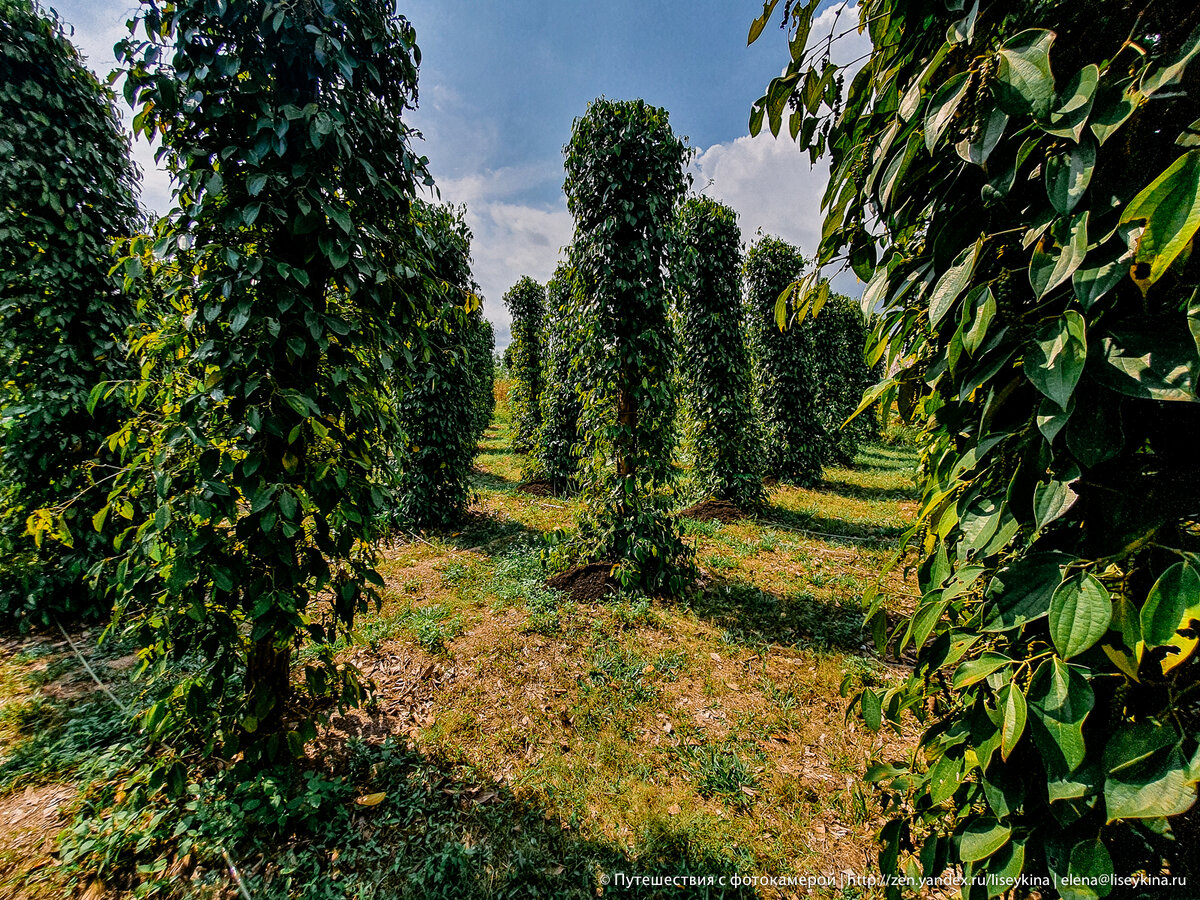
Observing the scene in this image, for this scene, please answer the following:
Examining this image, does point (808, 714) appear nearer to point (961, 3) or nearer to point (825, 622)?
point (825, 622)

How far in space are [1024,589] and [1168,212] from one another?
64 cm

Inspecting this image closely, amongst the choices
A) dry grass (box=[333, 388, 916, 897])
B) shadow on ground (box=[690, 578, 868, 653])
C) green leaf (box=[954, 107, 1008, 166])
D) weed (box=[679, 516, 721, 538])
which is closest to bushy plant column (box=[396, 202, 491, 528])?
dry grass (box=[333, 388, 916, 897])

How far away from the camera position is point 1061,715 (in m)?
0.72

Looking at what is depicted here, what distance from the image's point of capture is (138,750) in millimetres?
2332

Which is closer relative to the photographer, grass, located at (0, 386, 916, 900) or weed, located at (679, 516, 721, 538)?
grass, located at (0, 386, 916, 900)

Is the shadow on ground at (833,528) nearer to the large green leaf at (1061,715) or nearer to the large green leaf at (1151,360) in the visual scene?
the large green leaf at (1061,715)

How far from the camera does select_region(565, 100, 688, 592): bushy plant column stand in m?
4.21

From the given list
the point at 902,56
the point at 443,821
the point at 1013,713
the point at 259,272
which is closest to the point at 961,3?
the point at 902,56

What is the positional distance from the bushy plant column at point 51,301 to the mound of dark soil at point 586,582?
3.65 meters

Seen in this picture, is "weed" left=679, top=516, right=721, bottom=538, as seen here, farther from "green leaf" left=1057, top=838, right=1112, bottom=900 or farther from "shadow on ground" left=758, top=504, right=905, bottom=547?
"green leaf" left=1057, top=838, right=1112, bottom=900

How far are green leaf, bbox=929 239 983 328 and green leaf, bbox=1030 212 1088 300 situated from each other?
A: 0.10 m

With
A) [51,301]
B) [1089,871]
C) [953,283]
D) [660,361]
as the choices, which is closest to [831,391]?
[660,361]

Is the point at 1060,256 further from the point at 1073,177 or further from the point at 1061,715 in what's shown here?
the point at 1061,715

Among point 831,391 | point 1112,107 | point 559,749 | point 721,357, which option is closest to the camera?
point 1112,107
